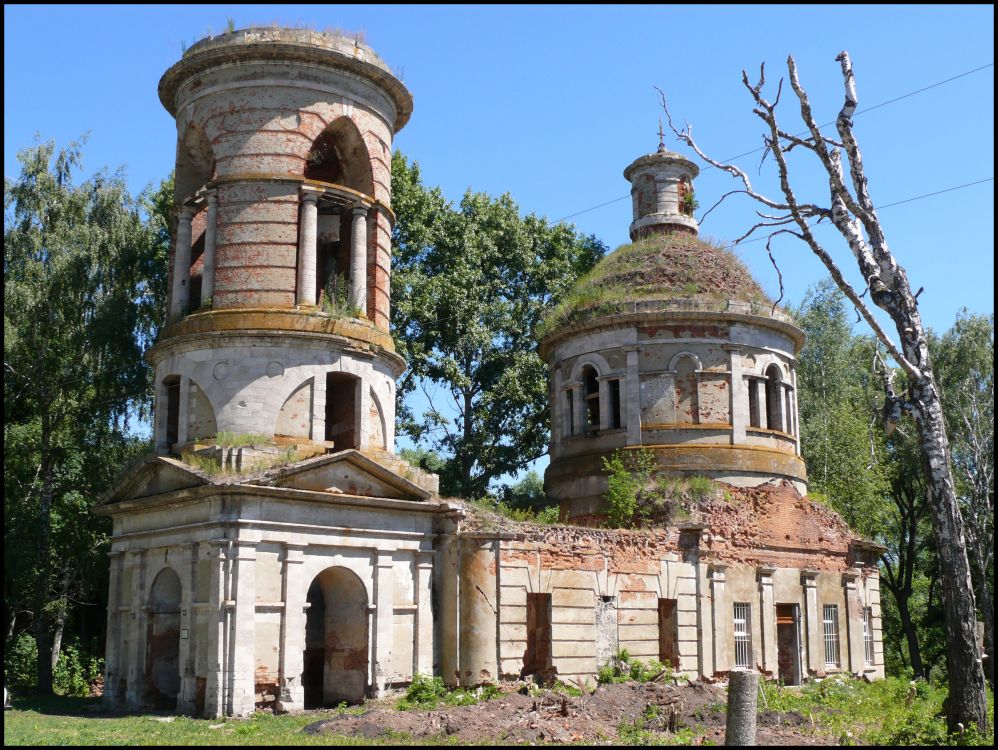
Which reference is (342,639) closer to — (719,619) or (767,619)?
(719,619)

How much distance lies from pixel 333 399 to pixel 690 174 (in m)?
14.1

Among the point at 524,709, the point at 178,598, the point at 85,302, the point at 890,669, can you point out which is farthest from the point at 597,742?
the point at 890,669

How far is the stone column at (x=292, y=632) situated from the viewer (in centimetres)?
1759

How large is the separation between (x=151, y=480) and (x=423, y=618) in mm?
5620

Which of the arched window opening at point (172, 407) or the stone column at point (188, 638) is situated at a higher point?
the arched window opening at point (172, 407)

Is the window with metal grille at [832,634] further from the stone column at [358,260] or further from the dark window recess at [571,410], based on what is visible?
the stone column at [358,260]

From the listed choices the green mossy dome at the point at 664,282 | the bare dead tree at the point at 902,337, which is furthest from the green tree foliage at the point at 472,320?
the bare dead tree at the point at 902,337

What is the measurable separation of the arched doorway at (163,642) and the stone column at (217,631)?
2151 millimetres

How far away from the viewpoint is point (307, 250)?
2080 centimetres

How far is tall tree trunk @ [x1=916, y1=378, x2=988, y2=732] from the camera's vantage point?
13445mm

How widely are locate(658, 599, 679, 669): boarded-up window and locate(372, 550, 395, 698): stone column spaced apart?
6.35 m

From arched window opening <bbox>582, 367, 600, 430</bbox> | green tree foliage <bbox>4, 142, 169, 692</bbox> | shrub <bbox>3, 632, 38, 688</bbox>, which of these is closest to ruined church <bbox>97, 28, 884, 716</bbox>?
arched window opening <bbox>582, 367, 600, 430</bbox>

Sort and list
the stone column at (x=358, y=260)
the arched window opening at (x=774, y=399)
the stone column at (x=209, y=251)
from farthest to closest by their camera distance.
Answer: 1. the arched window opening at (x=774, y=399)
2. the stone column at (x=358, y=260)
3. the stone column at (x=209, y=251)

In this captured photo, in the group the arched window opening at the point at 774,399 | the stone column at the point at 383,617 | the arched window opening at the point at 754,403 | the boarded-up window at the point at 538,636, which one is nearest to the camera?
the stone column at the point at 383,617
